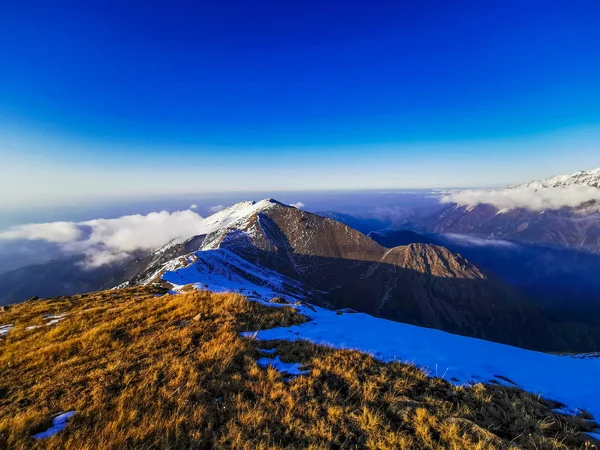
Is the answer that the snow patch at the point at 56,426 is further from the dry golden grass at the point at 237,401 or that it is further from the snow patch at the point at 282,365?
the snow patch at the point at 282,365

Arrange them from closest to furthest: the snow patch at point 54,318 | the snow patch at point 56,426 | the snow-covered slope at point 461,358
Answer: the snow patch at point 56,426, the snow-covered slope at point 461,358, the snow patch at point 54,318

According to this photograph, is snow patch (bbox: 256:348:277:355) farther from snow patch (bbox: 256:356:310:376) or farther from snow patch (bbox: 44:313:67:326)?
snow patch (bbox: 44:313:67:326)

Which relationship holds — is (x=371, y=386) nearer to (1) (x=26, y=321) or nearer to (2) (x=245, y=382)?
(2) (x=245, y=382)

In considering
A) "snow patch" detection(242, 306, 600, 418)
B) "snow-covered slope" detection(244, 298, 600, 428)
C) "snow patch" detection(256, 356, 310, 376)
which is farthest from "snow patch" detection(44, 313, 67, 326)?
"snow patch" detection(256, 356, 310, 376)

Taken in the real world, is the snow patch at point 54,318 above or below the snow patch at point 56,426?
below

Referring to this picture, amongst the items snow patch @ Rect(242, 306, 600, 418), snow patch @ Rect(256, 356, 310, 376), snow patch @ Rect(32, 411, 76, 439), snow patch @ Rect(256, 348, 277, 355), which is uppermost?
snow patch @ Rect(32, 411, 76, 439)

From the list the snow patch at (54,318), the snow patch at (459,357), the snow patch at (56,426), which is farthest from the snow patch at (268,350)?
the snow patch at (54,318)
